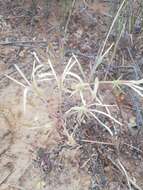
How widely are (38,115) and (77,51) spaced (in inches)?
16.8

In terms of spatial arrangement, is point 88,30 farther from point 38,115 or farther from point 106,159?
point 106,159

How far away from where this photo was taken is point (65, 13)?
1.96 meters

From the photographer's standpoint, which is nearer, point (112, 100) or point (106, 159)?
point (106, 159)

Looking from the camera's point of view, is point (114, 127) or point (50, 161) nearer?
point (50, 161)

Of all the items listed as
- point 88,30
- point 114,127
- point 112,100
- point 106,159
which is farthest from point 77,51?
point 106,159

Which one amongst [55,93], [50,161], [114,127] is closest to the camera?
[50,161]

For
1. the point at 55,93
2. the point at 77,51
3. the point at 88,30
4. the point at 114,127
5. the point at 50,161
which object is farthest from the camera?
the point at 88,30

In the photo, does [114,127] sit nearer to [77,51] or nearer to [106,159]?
[106,159]

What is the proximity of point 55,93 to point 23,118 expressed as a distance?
0.60ft

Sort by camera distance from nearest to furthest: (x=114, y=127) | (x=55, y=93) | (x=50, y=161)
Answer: (x=50, y=161) < (x=114, y=127) < (x=55, y=93)

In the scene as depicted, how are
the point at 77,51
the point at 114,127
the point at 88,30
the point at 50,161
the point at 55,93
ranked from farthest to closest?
the point at 88,30 < the point at 77,51 < the point at 55,93 < the point at 114,127 < the point at 50,161

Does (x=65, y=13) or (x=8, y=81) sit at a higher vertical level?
(x=65, y=13)

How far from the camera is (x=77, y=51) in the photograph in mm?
1887

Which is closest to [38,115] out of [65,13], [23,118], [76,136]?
[23,118]
